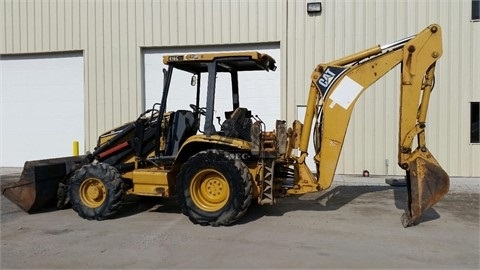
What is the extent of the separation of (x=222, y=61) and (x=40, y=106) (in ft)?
36.0

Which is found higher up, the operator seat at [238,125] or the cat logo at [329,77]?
A: the cat logo at [329,77]

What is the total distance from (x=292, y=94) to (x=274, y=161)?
6989 millimetres

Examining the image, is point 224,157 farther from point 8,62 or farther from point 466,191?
point 8,62

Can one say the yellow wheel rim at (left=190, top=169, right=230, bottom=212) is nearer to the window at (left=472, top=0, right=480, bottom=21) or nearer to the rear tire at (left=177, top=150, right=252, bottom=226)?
the rear tire at (left=177, top=150, right=252, bottom=226)

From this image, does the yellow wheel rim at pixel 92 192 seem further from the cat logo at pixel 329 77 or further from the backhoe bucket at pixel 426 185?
the backhoe bucket at pixel 426 185

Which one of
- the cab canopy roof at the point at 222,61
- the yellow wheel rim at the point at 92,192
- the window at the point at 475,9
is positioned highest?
the window at the point at 475,9

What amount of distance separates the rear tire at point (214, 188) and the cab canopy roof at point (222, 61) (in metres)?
1.44

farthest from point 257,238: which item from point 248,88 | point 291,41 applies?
point 291,41

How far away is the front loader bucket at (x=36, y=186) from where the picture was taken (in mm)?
8086

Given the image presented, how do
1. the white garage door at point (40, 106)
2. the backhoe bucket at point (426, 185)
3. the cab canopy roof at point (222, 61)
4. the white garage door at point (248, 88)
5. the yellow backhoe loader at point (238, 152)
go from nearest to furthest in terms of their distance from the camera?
the backhoe bucket at point (426, 185), the yellow backhoe loader at point (238, 152), the cab canopy roof at point (222, 61), the white garage door at point (248, 88), the white garage door at point (40, 106)

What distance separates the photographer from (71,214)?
824 centimetres

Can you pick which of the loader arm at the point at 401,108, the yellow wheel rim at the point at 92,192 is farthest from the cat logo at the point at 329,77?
the yellow wheel rim at the point at 92,192

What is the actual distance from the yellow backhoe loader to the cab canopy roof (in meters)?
0.02

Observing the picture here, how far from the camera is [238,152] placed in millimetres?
7441
